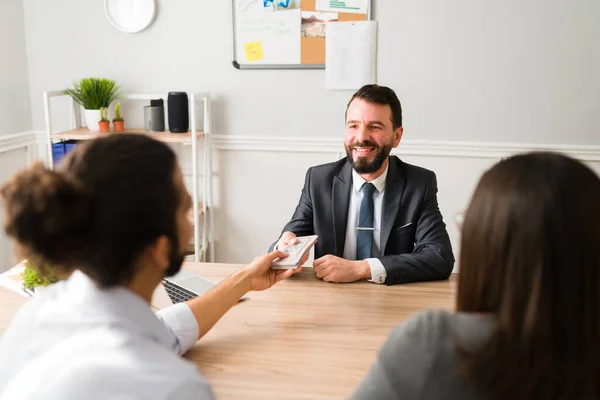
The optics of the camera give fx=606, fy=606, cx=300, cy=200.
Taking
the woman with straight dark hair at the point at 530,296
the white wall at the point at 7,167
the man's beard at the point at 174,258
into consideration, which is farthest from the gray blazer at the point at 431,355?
the white wall at the point at 7,167

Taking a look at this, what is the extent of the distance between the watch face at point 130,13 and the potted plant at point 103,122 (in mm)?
472

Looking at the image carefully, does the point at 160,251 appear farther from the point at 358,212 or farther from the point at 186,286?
the point at 358,212

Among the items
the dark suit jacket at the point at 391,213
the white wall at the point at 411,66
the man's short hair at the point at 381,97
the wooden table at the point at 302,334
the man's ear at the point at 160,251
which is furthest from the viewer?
the white wall at the point at 411,66

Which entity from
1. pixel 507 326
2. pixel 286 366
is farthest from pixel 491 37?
pixel 507 326

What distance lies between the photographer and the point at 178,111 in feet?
10.7

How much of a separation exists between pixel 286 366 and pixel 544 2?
2569 mm

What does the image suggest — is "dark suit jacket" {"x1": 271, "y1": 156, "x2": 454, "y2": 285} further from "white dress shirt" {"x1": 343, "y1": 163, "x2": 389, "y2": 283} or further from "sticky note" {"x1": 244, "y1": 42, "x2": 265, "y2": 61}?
"sticky note" {"x1": 244, "y1": 42, "x2": 265, "y2": 61}

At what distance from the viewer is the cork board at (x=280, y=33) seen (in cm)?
323

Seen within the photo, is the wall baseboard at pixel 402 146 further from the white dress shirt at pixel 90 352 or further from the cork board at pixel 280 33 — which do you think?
the white dress shirt at pixel 90 352

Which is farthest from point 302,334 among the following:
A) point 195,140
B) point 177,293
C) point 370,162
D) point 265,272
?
point 195,140

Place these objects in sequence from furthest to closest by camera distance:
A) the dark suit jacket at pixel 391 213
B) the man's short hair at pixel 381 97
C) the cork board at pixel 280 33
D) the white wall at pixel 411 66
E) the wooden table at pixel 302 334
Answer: the cork board at pixel 280 33, the white wall at pixel 411 66, the man's short hair at pixel 381 97, the dark suit jacket at pixel 391 213, the wooden table at pixel 302 334

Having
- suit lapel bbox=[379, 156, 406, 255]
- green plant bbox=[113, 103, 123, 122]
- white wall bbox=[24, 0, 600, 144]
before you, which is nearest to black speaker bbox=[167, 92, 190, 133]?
white wall bbox=[24, 0, 600, 144]

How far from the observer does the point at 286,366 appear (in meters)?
1.32

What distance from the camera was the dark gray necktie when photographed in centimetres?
209
